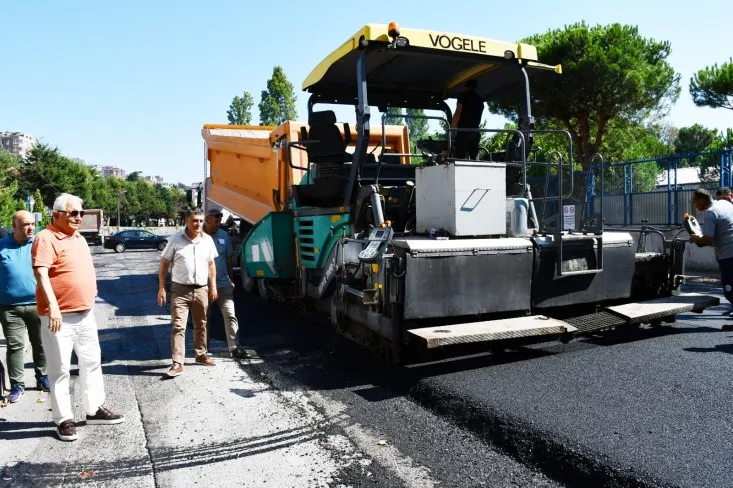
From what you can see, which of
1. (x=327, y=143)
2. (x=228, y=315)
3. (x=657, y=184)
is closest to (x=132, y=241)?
(x=657, y=184)

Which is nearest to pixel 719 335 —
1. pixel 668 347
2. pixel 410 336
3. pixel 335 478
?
pixel 668 347

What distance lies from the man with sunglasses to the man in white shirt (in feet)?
0.95

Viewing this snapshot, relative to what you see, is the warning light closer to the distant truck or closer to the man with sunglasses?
the man with sunglasses

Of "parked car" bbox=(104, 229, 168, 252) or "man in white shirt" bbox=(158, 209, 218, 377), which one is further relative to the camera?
"parked car" bbox=(104, 229, 168, 252)

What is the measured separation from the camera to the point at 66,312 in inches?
147

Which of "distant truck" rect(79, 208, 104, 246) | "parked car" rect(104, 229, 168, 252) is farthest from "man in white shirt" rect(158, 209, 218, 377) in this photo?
"distant truck" rect(79, 208, 104, 246)

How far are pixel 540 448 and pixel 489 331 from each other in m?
1.10

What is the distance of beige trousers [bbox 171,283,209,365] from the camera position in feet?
16.3

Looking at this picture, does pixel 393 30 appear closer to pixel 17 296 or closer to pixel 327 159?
pixel 327 159

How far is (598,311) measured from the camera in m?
5.10

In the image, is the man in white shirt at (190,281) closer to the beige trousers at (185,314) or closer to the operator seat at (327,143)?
the beige trousers at (185,314)

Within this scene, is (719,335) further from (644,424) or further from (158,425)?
(158,425)

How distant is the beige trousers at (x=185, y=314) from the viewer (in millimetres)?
4977

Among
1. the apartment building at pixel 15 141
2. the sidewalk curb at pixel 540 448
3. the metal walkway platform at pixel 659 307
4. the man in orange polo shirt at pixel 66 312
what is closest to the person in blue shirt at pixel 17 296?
the man in orange polo shirt at pixel 66 312
